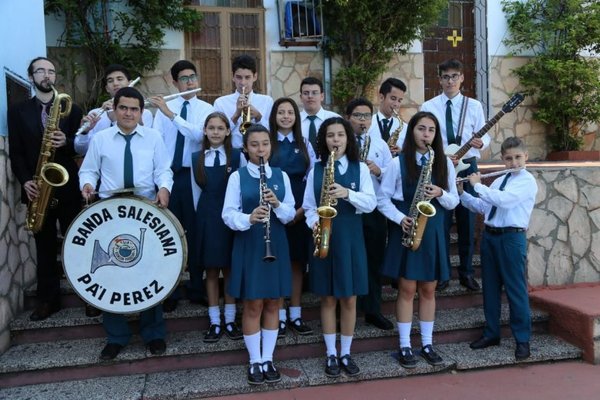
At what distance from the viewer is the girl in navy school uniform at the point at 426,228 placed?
147 inches

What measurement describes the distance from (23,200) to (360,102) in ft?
9.07

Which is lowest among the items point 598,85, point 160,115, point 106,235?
point 106,235

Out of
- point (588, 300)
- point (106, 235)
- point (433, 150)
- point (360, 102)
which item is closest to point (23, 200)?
point (106, 235)

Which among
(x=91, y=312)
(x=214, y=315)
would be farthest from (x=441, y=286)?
(x=91, y=312)

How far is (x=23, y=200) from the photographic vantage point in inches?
159

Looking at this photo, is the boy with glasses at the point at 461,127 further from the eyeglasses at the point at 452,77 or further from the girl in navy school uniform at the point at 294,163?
the girl in navy school uniform at the point at 294,163

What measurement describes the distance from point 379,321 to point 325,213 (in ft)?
4.53

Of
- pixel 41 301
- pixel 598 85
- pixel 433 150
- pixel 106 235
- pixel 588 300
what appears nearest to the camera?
pixel 106 235

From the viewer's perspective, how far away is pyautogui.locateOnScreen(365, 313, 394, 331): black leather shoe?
4.21m

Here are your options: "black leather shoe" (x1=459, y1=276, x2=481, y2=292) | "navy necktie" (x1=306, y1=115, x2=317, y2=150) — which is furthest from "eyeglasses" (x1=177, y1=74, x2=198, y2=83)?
"black leather shoe" (x1=459, y1=276, x2=481, y2=292)

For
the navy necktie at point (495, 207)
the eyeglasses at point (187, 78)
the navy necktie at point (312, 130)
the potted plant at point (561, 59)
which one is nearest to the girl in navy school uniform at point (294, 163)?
the navy necktie at point (312, 130)

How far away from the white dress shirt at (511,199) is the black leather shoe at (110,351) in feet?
9.50

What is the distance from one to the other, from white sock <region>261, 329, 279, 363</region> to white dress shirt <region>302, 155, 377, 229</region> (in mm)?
795

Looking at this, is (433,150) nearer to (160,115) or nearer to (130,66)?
(160,115)
